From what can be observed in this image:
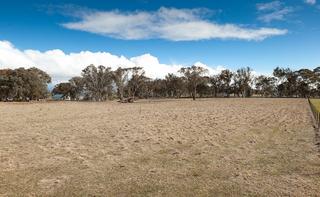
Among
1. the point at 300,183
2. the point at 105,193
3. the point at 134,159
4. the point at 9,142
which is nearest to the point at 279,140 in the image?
the point at 300,183

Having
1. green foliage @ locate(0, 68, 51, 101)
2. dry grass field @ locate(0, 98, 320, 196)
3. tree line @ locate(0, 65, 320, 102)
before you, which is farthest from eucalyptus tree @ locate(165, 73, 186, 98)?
dry grass field @ locate(0, 98, 320, 196)

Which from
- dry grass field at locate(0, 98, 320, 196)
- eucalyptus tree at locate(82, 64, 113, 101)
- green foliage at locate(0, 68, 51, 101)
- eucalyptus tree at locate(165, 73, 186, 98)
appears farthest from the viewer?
eucalyptus tree at locate(165, 73, 186, 98)

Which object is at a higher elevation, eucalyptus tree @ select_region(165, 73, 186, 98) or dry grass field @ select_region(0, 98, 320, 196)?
eucalyptus tree @ select_region(165, 73, 186, 98)

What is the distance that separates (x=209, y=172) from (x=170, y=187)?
211 cm

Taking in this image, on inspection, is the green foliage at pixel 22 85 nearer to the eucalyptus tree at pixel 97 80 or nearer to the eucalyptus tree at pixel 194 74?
the eucalyptus tree at pixel 97 80

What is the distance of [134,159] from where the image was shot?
12.8 meters

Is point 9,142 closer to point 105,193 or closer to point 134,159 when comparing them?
point 134,159

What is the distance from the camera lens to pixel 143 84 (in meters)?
111

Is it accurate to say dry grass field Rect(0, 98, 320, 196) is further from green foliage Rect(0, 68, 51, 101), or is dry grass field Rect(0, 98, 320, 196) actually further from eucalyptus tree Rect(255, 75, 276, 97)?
eucalyptus tree Rect(255, 75, 276, 97)

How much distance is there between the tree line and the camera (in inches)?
3676

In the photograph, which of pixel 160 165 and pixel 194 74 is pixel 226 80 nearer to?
pixel 194 74

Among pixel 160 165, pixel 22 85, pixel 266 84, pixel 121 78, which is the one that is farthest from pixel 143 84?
pixel 160 165

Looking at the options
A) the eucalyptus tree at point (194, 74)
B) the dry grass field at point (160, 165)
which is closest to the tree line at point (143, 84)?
the eucalyptus tree at point (194, 74)

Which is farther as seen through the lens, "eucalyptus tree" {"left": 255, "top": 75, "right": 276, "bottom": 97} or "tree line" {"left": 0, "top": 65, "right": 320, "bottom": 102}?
"eucalyptus tree" {"left": 255, "top": 75, "right": 276, "bottom": 97}
